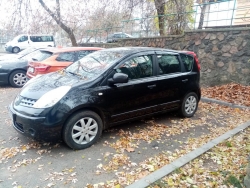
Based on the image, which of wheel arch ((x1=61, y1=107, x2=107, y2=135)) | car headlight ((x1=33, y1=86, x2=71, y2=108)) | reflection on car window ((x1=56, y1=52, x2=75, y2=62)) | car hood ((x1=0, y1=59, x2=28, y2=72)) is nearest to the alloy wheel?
wheel arch ((x1=61, y1=107, x2=107, y2=135))

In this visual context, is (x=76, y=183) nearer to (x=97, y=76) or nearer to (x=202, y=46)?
(x=97, y=76)

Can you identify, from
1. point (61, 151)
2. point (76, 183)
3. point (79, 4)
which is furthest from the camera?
point (79, 4)

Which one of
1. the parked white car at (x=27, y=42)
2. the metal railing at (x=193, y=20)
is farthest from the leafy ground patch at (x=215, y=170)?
the parked white car at (x=27, y=42)

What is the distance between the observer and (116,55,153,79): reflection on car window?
421 centimetres

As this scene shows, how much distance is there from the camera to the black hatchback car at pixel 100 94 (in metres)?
3.51

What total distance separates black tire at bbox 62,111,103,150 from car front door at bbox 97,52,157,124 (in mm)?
298

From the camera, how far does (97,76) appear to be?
12.8ft

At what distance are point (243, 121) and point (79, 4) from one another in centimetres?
1193

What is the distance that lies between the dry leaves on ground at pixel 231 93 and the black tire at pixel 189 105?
70.1 inches

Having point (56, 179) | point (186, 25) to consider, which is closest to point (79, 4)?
point (186, 25)

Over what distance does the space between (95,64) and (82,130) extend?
1393 mm


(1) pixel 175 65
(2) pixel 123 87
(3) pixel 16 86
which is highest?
(1) pixel 175 65

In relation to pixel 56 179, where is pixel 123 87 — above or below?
above

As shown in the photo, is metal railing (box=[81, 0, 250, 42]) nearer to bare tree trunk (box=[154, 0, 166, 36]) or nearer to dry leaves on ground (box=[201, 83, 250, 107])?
bare tree trunk (box=[154, 0, 166, 36])
